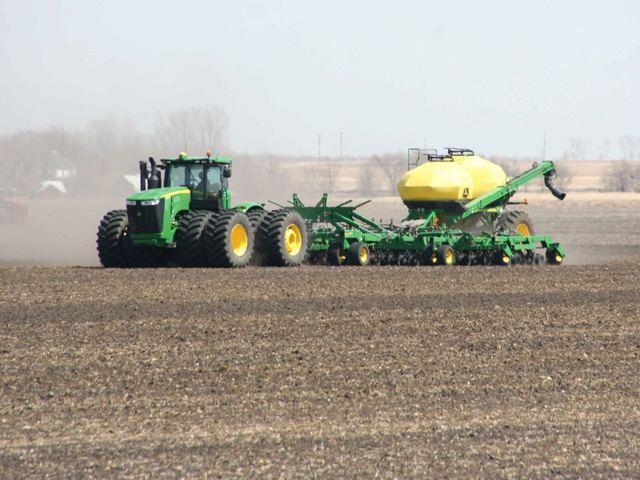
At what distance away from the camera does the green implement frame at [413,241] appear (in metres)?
23.1

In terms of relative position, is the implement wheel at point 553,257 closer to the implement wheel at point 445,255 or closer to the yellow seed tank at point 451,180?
the yellow seed tank at point 451,180

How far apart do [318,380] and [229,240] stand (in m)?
9.88

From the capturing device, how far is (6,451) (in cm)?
870

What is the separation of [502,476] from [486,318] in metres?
7.28

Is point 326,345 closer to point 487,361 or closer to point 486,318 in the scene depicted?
point 487,361

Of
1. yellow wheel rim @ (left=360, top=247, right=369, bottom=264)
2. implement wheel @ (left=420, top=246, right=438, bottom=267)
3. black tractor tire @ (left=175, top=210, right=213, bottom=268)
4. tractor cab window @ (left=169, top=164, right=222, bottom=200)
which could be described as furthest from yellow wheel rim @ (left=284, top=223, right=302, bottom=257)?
implement wheel @ (left=420, top=246, right=438, bottom=267)

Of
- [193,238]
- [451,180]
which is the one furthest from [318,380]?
[451,180]

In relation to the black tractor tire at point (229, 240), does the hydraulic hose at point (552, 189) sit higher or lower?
higher

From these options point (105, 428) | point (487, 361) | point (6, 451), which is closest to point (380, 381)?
point (487, 361)

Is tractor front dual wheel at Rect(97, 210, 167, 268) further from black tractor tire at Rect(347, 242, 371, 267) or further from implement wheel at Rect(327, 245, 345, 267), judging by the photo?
black tractor tire at Rect(347, 242, 371, 267)

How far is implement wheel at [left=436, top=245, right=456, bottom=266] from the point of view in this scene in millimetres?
23375

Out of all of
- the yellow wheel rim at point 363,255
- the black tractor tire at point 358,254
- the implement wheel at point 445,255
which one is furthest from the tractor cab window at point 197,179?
the implement wheel at point 445,255

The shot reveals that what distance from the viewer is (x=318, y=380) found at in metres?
11.2

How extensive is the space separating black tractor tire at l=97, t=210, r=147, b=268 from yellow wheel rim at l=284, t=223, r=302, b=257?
8.62ft
